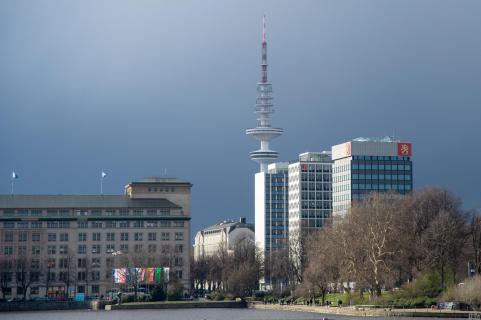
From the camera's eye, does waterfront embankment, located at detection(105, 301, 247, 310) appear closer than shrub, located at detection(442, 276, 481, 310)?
No

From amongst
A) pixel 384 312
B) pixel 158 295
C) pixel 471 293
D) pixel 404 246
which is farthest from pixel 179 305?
pixel 471 293

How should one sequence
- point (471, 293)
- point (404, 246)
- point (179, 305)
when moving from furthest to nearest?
point (179, 305)
point (404, 246)
point (471, 293)

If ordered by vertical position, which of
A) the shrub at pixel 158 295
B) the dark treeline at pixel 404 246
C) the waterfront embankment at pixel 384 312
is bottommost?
the waterfront embankment at pixel 384 312

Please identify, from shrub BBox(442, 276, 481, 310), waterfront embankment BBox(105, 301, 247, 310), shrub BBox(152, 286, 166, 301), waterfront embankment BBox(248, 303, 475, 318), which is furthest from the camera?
shrub BBox(152, 286, 166, 301)

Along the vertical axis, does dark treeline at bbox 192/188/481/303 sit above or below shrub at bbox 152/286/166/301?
above

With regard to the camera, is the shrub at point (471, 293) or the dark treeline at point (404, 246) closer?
the shrub at point (471, 293)

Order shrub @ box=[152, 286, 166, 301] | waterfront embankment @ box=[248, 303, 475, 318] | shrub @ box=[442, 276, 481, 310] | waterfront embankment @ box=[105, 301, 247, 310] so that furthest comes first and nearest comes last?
shrub @ box=[152, 286, 166, 301], waterfront embankment @ box=[105, 301, 247, 310], shrub @ box=[442, 276, 481, 310], waterfront embankment @ box=[248, 303, 475, 318]

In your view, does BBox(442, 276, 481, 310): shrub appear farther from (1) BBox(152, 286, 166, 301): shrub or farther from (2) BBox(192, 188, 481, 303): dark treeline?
(1) BBox(152, 286, 166, 301): shrub

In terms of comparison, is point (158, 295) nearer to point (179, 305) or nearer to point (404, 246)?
point (179, 305)

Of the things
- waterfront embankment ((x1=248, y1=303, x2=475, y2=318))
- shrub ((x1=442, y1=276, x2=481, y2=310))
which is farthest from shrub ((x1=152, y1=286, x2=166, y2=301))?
shrub ((x1=442, y1=276, x2=481, y2=310))

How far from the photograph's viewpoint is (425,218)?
160375mm

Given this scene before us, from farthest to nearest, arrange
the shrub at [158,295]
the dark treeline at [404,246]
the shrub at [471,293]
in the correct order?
the shrub at [158,295]
the dark treeline at [404,246]
the shrub at [471,293]

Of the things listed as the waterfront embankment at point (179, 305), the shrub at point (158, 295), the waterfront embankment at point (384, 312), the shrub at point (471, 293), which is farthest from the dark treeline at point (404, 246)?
the shrub at point (158, 295)

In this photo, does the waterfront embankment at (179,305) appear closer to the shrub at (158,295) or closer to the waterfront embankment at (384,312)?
the shrub at (158,295)
